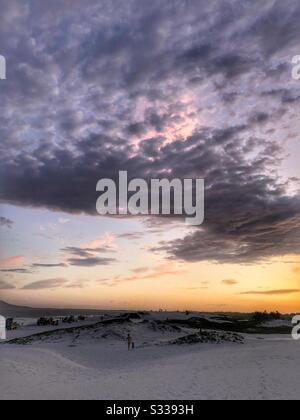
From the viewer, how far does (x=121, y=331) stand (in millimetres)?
54781

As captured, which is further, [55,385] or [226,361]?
[226,361]

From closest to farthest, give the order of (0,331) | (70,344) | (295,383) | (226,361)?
(295,383)
(226,361)
(70,344)
(0,331)

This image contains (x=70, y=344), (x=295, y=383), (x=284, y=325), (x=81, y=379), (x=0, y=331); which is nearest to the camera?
(x=295, y=383)

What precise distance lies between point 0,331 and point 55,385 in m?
33.3

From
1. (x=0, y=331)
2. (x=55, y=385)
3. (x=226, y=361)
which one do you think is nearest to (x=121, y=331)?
(x=0, y=331)

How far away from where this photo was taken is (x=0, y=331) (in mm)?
54656
